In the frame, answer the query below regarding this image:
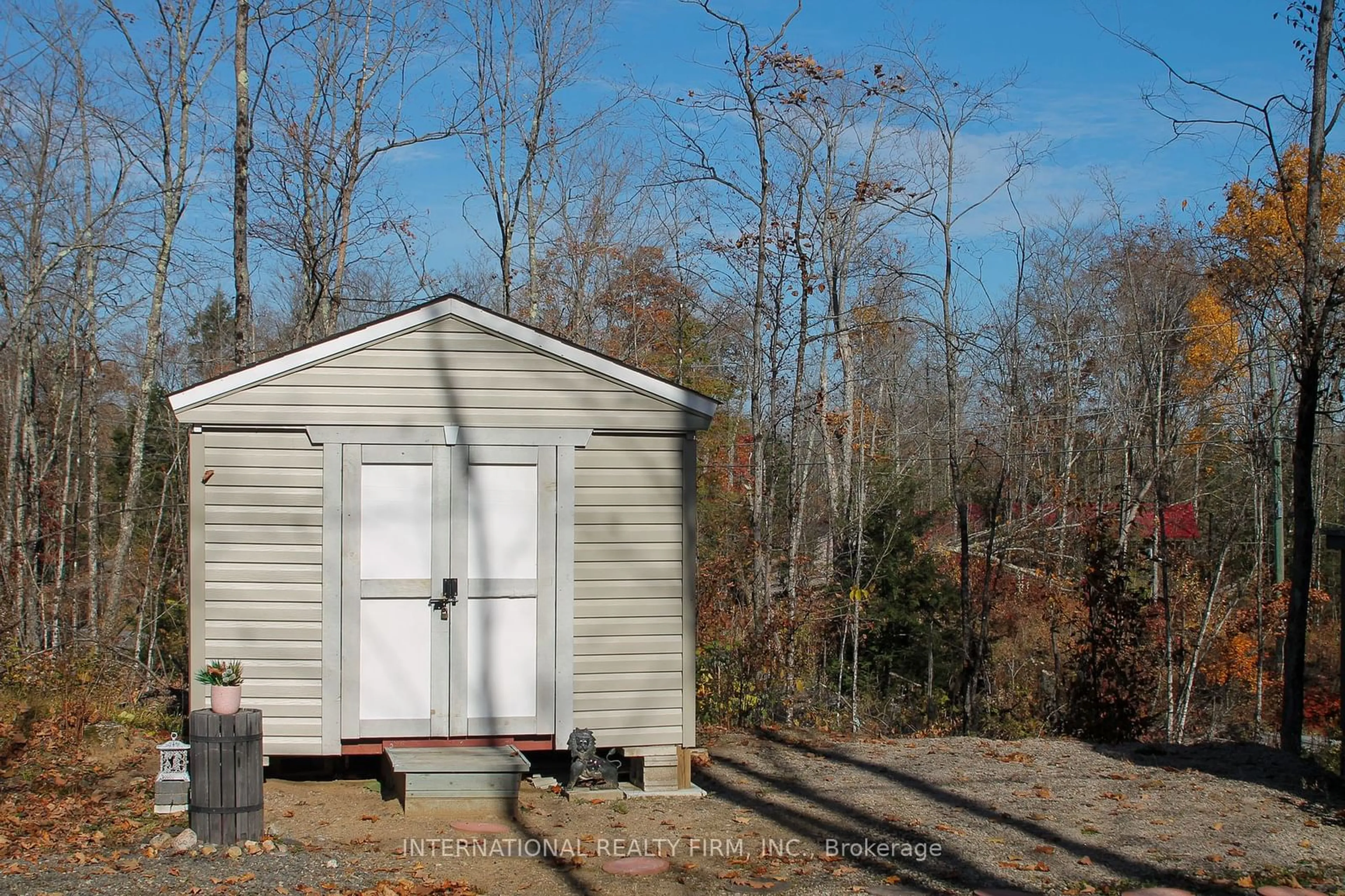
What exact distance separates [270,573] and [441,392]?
1627 mm

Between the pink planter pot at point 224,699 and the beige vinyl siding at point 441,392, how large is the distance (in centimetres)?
179

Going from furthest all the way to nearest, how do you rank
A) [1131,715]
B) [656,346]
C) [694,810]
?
[656,346], [1131,715], [694,810]

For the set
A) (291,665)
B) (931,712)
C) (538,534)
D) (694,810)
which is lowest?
(931,712)

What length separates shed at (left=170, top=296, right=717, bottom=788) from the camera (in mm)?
7105

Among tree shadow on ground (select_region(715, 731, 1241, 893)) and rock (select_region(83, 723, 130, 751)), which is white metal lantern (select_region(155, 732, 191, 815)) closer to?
rock (select_region(83, 723, 130, 751))

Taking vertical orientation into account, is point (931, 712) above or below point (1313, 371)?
below

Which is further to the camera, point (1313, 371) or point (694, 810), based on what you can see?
point (1313, 371)

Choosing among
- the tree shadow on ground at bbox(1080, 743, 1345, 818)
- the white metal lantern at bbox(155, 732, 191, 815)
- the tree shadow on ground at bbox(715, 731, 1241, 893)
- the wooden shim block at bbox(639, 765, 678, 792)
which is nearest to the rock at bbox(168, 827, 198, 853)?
the white metal lantern at bbox(155, 732, 191, 815)

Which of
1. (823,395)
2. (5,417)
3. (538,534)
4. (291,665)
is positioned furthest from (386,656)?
(5,417)

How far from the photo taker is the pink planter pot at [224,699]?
20.3ft

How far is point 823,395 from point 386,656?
9.33m

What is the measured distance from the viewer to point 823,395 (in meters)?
15.3

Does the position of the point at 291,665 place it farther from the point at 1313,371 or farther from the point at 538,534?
the point at 1313,371

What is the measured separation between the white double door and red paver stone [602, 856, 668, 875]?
1584 millimetres
